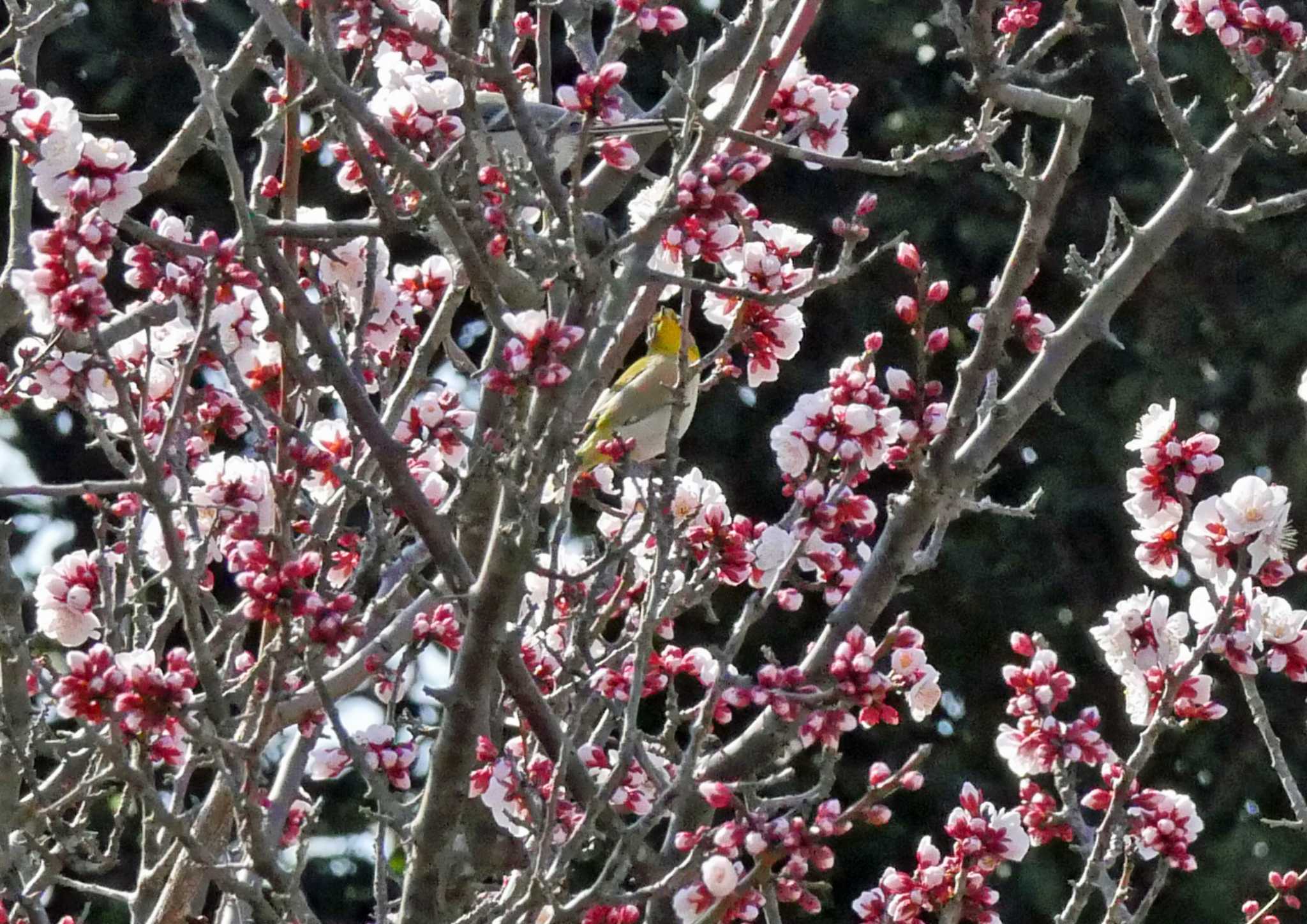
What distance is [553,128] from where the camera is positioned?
2.40 meters

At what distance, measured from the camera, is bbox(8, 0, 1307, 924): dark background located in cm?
541

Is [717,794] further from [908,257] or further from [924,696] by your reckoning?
[908,257]

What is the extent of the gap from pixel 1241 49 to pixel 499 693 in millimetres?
1503

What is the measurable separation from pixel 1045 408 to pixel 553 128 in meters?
3.55

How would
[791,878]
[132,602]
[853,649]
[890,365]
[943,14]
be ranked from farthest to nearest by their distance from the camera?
[890,365] < [132,602] < [943,14] < [853,649] < [791,878]

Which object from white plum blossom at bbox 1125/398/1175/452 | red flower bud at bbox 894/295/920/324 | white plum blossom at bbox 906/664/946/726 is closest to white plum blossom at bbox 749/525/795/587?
white plum blossom at bbox 906/664/946/726

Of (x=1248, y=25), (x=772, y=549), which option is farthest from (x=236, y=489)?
(x=1248, y=25)

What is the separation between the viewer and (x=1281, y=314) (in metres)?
5.54

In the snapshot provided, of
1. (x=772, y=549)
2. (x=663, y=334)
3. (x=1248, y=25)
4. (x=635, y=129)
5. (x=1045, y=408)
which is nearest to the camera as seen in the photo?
(x=772, y=549)

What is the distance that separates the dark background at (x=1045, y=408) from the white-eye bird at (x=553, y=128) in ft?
3.19

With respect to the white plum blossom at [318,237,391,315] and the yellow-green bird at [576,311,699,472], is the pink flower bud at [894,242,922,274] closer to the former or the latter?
the white plum blossom at [318,237,391,315]

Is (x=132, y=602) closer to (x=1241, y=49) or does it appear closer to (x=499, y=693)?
(x=499, y=693)

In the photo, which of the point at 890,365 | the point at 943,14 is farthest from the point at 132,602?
the point at 890,365

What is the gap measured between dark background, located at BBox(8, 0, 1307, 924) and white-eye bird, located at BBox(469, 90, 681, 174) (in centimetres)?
97
